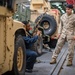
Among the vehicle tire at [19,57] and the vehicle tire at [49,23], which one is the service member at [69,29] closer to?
the vehicle tire at [19,57]

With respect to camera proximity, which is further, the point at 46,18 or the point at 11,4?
the point at 46,18

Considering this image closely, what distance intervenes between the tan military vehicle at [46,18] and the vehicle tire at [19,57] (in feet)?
25.2

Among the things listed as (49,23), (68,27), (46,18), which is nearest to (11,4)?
(68,27)

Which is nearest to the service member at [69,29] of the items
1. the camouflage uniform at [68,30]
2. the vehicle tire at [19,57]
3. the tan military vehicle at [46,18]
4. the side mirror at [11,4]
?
the camouflage uniform at [68,30]

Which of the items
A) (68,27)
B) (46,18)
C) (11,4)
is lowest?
(46,18)

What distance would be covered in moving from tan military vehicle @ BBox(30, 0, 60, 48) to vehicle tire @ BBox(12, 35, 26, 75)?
7.69m

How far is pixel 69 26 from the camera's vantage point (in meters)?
8.38

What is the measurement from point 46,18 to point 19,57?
8.50m

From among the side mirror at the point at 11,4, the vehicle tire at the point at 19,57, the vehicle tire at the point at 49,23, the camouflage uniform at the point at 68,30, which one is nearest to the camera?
the side mirror at the point at 11,4

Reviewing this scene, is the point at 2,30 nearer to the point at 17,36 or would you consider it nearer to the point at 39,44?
the point at 17,36

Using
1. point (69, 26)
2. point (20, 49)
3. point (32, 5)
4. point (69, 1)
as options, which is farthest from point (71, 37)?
point (69, 1)

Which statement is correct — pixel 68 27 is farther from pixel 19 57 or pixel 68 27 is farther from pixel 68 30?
pixel 19 57

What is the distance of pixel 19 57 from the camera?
6066 mm

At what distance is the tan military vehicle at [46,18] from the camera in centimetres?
1434
